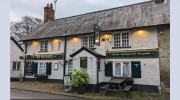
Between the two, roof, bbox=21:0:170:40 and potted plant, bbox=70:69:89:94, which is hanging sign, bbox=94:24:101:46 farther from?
potted plant, bbox=70:69:89:94

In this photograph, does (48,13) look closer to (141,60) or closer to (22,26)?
(141,60)

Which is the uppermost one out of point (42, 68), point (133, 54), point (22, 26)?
point (22, 26)

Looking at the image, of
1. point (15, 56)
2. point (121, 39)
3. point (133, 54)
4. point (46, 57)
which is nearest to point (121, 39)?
point (121, 39)

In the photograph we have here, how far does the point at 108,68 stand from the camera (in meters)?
15.4

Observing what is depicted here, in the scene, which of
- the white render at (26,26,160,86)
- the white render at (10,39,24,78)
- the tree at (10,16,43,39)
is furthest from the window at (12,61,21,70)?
the tree at (10,16,43,39)

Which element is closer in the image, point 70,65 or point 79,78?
point 79,78

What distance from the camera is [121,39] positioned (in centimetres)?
1518

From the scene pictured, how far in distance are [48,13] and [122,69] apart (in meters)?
14.4

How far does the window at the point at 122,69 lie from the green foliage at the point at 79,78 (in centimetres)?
267

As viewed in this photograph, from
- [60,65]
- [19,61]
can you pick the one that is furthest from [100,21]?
[19,61]

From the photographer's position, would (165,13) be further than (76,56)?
No

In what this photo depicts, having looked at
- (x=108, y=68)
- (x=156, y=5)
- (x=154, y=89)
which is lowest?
(x=154, y=89)

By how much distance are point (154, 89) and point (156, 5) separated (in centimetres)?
755

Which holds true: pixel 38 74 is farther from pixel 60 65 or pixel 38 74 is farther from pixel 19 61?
pixel 19 61
